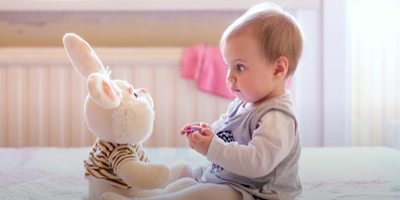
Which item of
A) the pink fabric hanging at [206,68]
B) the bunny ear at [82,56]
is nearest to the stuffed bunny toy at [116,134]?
the bunny ear at [82,56]

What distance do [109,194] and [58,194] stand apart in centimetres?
35

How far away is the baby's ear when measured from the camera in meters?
0.99

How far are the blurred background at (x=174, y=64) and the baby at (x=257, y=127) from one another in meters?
1.09

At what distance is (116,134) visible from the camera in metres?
1.05

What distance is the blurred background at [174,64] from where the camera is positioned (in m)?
2.19

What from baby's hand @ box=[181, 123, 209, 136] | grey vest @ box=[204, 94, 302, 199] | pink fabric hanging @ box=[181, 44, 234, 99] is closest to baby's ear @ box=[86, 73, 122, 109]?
baby's hand @ box=[181, 123, 209, 136]

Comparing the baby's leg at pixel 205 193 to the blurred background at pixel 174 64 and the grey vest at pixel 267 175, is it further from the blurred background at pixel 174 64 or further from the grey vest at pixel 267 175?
the blurred background at pixel 174 64

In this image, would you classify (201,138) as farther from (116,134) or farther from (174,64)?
(174,64)

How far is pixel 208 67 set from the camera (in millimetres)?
2148

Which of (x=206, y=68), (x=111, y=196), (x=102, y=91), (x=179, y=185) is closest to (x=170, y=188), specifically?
(x=179, y=185)

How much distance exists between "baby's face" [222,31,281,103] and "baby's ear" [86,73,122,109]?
212mm

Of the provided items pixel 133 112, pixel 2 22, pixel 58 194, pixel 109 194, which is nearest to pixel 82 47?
pixel 133 112

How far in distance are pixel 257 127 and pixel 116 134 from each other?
244 mm

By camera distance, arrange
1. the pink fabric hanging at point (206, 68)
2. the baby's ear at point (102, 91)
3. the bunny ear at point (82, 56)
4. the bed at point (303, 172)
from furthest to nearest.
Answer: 1. the pink fabric hanging at point (206, 68)
2. the bed at point (303, 172)
3. the bunny ear at point (82, 56)
4. the baby's ear at point (102, 91)
